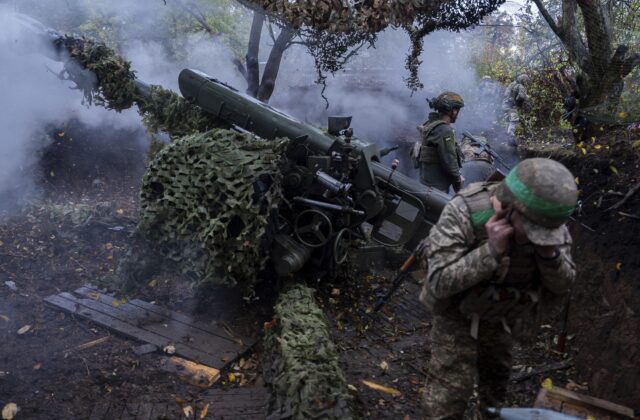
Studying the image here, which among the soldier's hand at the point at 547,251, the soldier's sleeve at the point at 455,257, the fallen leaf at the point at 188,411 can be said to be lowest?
the fallen leaf at the point at 188,411

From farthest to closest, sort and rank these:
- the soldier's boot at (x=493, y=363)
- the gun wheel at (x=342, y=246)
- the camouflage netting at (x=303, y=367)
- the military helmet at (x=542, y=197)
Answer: the gun wheel at (x=342, y=246)
the camouflage netting at (x=303, y=367)
the soldier's boot at (x=493, y=363)
the military helmet at (x=542, y=197)

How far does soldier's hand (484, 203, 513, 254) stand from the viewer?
2.52 m

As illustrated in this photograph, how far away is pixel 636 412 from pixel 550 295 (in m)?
1.26

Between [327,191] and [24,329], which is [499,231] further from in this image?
[24,329]

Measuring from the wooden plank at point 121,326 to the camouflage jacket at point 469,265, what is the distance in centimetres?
250

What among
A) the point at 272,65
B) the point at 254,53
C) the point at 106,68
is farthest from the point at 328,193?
the point at 254,53

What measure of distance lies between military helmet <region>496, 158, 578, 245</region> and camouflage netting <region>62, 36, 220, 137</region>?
5.14m

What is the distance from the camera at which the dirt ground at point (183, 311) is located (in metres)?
4.01

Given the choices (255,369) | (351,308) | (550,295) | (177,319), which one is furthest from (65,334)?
(550,295)

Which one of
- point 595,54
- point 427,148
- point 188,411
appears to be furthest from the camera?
point 427,148

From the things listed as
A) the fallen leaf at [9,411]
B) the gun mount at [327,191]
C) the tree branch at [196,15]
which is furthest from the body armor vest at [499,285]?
the tree branch at [196,15]

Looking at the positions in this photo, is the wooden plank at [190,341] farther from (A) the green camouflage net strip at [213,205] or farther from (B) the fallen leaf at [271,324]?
(A) the green camouflage net strip at [213,205]

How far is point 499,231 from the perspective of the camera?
8.29 ft

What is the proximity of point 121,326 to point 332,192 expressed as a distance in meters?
2.47
